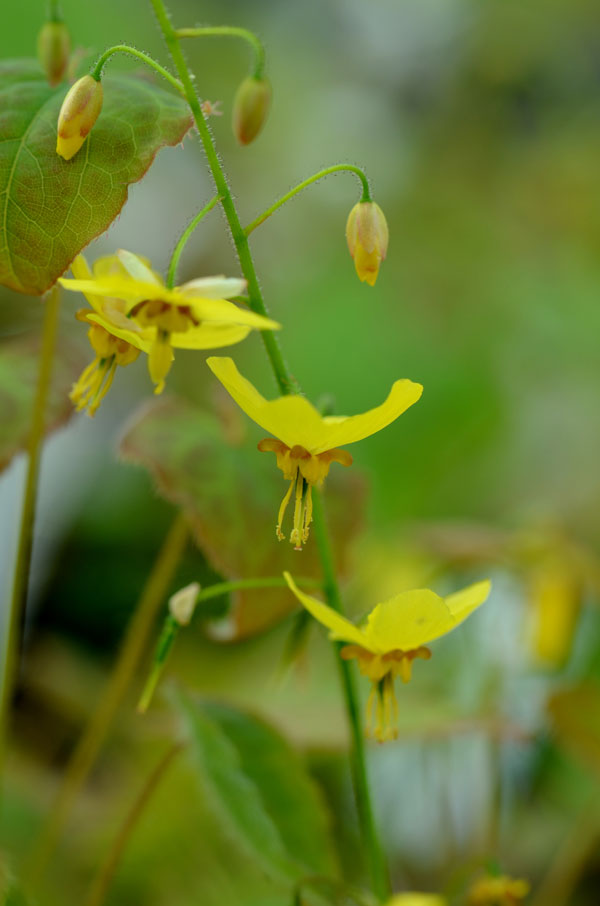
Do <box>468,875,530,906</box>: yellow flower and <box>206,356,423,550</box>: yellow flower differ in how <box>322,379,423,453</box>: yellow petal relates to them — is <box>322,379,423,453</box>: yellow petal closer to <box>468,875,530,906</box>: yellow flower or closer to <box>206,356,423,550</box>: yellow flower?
<box>206,356,423,550</box>: yellow flower

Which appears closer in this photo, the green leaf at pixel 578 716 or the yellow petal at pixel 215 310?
the yellow petal at pixel 215 310

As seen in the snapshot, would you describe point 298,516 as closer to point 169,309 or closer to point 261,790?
point 169,309

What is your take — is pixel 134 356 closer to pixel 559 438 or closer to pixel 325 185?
pixel 559 438

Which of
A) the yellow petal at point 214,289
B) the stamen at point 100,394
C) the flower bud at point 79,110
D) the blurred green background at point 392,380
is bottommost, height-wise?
the blurred green background at point 392,380

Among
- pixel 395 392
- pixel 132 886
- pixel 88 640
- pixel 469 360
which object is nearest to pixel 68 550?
pixel 88 640

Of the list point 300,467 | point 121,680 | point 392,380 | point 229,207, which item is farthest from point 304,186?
point 392,380

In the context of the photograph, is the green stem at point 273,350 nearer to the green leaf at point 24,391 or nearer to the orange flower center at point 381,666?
the orange flower center at point 381,666

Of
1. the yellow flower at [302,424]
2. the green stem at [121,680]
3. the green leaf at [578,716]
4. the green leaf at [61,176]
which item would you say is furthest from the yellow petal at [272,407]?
the green leaf at [578,716]

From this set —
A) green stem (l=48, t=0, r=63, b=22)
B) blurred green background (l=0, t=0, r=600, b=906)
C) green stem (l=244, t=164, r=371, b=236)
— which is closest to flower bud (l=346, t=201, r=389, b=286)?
green stem (l=244, t=164, r=371, b=236)
